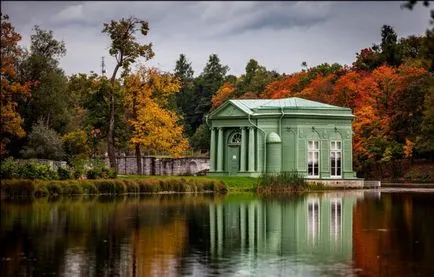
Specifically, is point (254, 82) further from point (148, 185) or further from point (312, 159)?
point (148, 185)

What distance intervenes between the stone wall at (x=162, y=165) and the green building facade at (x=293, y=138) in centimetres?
1471

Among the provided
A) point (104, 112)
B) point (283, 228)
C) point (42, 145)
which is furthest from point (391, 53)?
point (283, 228)

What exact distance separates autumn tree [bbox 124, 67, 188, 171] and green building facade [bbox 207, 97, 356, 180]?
4540 millimetres

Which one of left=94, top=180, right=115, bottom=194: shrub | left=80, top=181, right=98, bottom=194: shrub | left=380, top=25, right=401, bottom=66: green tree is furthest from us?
left=380, top=25, right=401, bottom=66: green tree

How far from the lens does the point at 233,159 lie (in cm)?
7100

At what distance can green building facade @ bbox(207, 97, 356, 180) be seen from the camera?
→ 68.4 metres

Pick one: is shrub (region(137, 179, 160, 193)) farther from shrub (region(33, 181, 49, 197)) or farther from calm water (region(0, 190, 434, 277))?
calm water (region(0, 190, 434, 277))

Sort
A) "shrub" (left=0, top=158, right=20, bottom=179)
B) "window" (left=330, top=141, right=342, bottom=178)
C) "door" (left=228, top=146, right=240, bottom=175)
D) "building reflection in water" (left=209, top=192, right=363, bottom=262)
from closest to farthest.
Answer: "building reflection in water" (left=209, top=192, right=363, bottom=262) < "shrub" (left=0, top=158, right=20, bottom=179) < "window" (left=330, top=141, right=342, bottom=178) < "door" (left=228, top=146, right=240, bottom=175)

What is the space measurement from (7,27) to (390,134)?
46.1 m

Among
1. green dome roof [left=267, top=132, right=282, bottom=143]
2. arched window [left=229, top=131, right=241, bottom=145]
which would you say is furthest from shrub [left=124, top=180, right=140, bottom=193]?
arched window [left=229, top=131, right=241, bottom=145]

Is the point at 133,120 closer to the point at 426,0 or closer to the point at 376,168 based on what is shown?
the point at 376,168

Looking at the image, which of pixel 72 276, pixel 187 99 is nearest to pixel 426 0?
pixel 72 276

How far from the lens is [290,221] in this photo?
34.7 m

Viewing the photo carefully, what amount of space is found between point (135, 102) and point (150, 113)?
1.88 m
